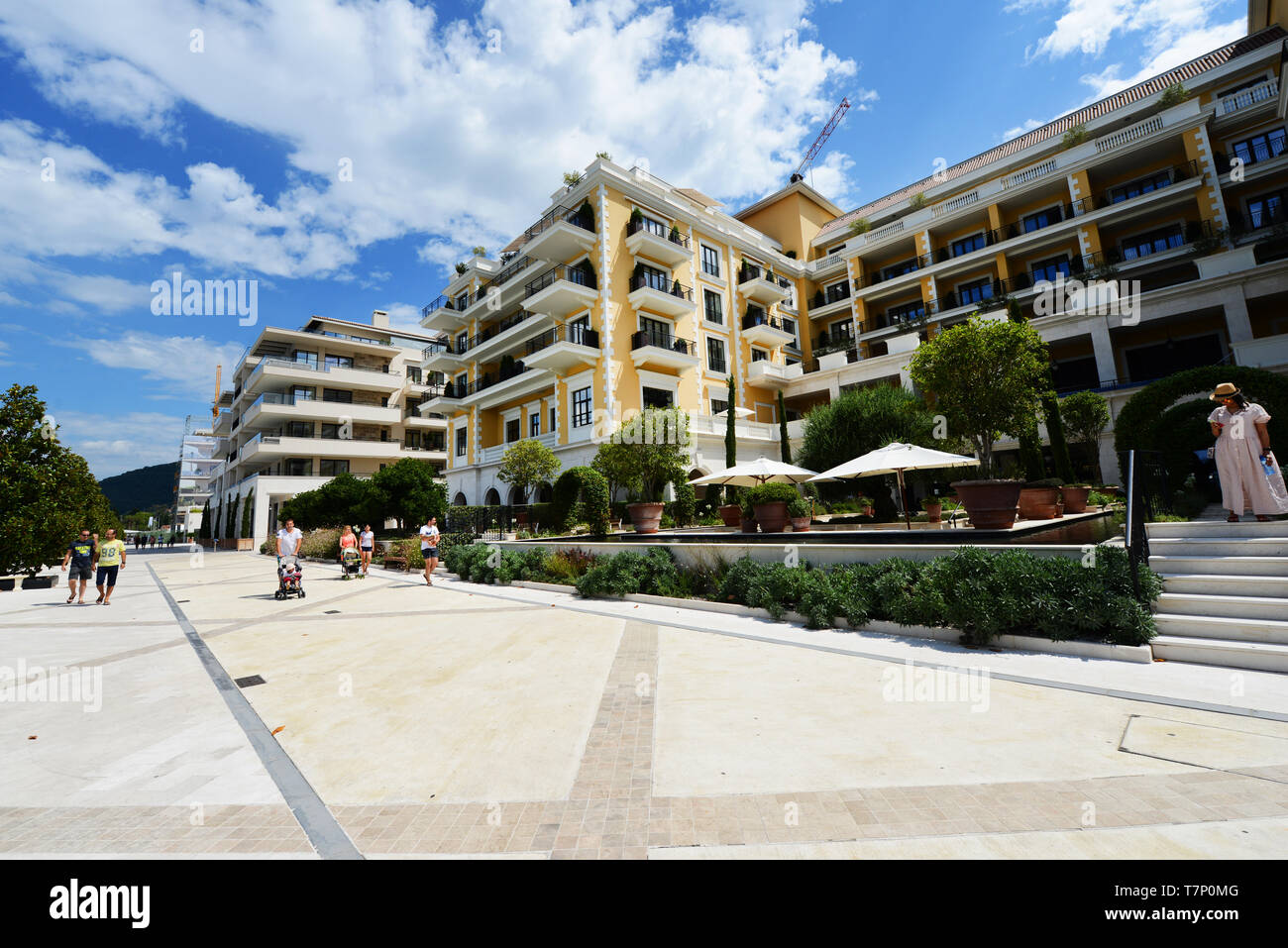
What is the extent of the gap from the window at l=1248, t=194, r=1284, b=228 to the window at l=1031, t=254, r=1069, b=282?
21.5 feet

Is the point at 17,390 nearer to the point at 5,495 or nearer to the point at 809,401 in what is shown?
the point at 5,495

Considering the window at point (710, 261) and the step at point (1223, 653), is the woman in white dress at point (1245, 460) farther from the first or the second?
the window at point (710, 261)

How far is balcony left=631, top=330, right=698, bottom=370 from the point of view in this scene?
25.5 m

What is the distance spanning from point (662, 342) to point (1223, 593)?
23.3 metres

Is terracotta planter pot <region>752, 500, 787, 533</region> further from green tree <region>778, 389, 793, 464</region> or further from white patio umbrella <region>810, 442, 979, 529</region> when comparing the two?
green tree <region>778, 389, 793, 464</region>

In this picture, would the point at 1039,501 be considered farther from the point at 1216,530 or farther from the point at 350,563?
the point at 350,563

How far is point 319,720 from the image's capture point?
4.44 metres

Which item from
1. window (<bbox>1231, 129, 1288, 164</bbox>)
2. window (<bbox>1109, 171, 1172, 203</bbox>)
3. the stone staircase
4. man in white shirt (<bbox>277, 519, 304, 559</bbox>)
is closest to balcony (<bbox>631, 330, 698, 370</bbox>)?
man in white shirt (<bbox>277, 519, 304, 559</bbox>)

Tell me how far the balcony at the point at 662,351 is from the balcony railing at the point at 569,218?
6106 millimetres

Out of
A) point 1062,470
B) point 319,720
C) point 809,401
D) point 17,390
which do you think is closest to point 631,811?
point 319,720

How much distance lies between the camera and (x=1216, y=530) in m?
6.90

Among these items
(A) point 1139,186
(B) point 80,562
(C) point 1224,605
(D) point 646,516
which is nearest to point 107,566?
(B) point 80,562

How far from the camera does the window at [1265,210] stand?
2277cm
